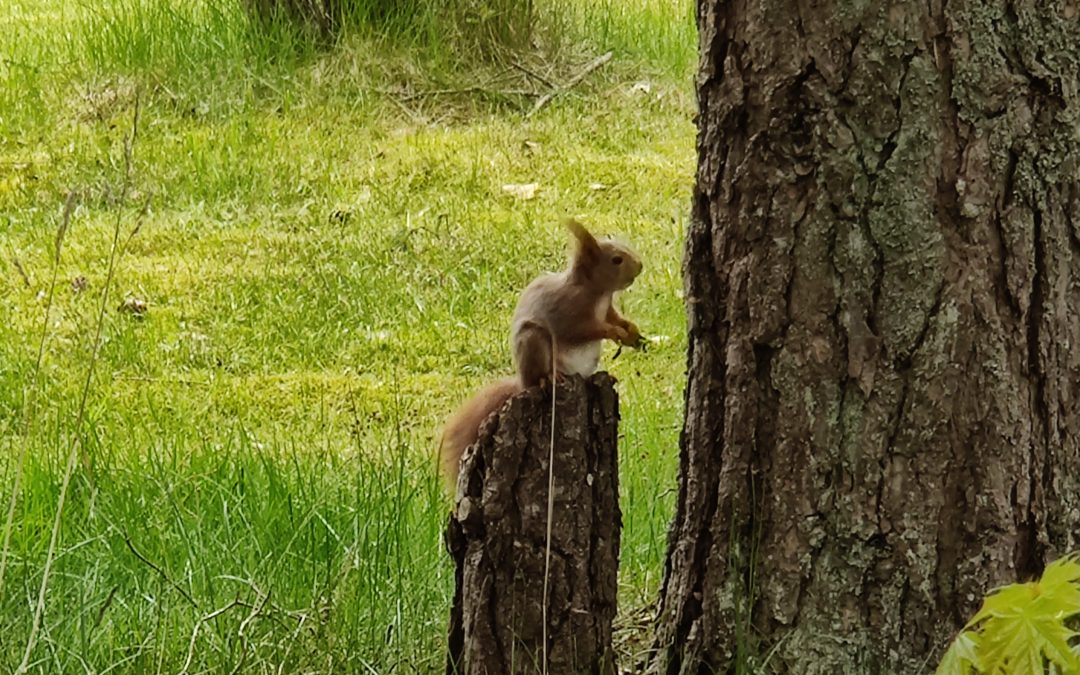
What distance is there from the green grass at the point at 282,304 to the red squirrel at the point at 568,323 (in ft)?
0.54

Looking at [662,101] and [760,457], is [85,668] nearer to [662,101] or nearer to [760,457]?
[760,457]

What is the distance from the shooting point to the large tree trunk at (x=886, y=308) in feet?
6.68

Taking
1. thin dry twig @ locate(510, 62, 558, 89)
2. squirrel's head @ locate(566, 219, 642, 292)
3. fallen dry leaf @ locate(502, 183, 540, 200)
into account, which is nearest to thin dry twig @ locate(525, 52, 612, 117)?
thin dry twig @ locate(510, 62, 558, 89)

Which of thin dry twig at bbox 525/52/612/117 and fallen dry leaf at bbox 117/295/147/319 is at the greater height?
thin dry twig at bbox 525/52/612/117

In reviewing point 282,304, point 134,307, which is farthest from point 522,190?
point 134,307

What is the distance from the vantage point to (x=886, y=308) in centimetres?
208

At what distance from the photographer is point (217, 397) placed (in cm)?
441

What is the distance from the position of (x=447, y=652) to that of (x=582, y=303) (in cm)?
62

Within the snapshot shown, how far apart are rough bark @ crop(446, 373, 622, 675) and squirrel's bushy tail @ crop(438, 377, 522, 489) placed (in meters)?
0.31

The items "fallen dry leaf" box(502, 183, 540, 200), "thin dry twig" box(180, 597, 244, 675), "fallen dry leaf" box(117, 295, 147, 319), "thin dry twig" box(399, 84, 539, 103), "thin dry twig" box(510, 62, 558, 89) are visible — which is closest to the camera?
"thin dry twig" box(180, 597, 244, 675)

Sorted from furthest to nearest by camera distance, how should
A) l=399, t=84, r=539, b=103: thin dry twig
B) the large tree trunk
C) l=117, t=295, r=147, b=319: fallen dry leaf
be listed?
l=399, t=84, r=539, b=103: thin dry twig, l=117, t=295, r=147, b=319: fallen dry leaf, the large tree trunk

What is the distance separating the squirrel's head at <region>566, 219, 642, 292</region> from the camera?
2576 mm

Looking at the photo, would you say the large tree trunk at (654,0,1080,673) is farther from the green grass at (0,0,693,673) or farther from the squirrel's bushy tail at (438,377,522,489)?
the green grass at (0,0,693,673)

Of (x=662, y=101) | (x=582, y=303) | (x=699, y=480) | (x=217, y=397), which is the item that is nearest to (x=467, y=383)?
(x=217, y=397)
